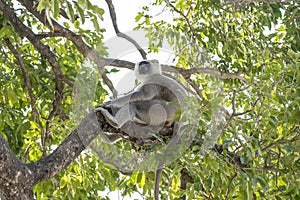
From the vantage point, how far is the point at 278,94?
323 centimetres

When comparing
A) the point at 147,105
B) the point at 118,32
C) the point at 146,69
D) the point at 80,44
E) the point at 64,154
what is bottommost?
the point at 64,154

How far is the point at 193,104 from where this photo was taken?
8.96 feet

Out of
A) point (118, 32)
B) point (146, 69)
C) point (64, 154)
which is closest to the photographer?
point (64, 154)

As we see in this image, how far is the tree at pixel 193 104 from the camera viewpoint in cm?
274

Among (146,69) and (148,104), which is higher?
(146,69)

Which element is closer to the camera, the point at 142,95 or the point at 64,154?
the point at 64,154

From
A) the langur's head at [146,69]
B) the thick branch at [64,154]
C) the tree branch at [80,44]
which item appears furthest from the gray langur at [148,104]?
the thick branch at [64,154]

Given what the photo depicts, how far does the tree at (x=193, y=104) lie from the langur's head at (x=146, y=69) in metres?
0.14

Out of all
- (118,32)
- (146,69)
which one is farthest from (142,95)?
(118,32)

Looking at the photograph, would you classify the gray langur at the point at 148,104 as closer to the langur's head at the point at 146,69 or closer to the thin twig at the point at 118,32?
the langur's head at the point at 146,69

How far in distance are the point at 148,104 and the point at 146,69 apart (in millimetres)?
396

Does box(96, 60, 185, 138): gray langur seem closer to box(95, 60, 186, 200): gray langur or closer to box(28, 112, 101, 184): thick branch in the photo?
box(95, 60, 186, 200): gray langur

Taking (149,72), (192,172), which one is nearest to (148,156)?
(192,172)

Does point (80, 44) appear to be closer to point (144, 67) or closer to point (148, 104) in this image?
point (144, 67)
